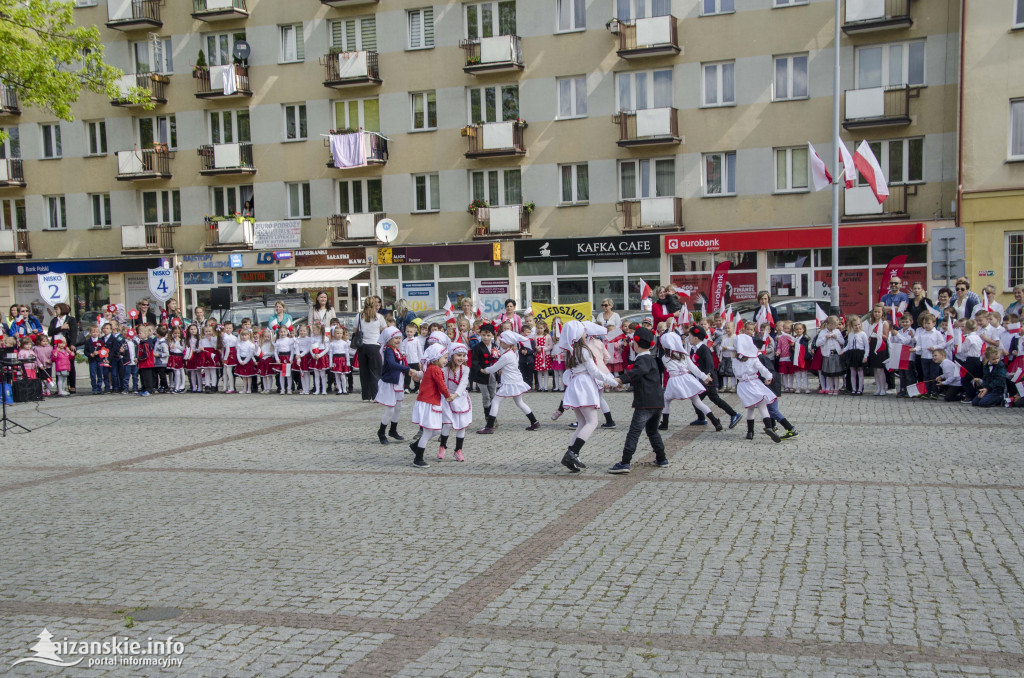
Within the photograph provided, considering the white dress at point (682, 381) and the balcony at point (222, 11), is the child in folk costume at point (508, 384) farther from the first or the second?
the balcony at point (222, 11)

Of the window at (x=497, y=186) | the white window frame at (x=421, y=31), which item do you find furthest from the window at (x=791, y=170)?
the white window frame at (x=421, y=31)

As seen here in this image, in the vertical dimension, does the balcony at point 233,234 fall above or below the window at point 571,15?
below

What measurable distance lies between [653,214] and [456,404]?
22612 millimetres

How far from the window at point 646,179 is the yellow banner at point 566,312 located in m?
13.2

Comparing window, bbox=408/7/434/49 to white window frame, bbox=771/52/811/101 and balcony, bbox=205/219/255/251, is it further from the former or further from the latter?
white window frame, bbox=771/52/811/101

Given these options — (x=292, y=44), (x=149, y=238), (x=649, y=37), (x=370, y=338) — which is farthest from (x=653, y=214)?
(x=149, y=238)

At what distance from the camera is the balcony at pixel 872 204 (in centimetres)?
3014

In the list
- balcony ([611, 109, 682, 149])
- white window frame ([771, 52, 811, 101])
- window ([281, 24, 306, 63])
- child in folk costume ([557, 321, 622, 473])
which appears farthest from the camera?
window ([281, 24, 306, 63])

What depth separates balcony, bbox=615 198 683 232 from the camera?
32.6 m

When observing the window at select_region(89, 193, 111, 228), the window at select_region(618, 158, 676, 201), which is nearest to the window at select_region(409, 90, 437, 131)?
the window at select_region(618, 158, 676, 201)

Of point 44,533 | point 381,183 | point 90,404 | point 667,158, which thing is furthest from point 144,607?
point 381,183

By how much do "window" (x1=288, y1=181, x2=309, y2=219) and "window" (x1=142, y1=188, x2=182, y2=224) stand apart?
534 centimetres

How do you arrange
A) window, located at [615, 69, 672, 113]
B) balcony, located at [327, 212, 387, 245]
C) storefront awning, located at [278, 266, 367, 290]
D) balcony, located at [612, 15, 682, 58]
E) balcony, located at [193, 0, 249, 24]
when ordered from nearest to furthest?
balcony, located at [612, 15, 682, 58] < window, located at [615, 69, 672, 113] < storefront awning, located at [278, 266, 367, 290] < balcony, located at [327, 212, 387, 245] < balcony, located at [193, 0, 249, 24]

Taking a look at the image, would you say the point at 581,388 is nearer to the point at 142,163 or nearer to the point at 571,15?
the point at 571,15
